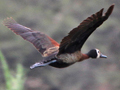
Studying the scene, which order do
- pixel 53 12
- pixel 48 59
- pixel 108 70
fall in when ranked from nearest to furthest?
1. pixel 48 59
2. pixel 108 70
3. pixel 53 12

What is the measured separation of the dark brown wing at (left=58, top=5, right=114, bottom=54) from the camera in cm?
354

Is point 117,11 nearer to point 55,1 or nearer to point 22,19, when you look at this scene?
point 55,1

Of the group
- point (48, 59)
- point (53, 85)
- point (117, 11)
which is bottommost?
point (48, 59)

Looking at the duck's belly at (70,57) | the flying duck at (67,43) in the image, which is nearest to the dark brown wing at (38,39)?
the flying duck at (67,43)

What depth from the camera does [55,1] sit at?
11156mm

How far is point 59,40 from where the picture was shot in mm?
9477

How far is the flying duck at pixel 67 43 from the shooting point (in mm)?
3619

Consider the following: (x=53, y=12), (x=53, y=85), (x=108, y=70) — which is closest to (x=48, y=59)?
(x=53, y=85)

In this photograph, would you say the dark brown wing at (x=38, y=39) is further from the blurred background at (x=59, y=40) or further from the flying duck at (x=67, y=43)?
the blurred background at (x=59, y=40)

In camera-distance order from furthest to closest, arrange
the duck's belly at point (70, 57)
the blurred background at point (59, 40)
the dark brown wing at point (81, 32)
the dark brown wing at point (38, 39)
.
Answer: the blurred background at point (59, 40)
the dark brown wing at point (38, 39)
the duck's belly at point (70, 57)
the dark brown wing at point (81, 32)

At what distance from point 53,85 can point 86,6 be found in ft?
10.3

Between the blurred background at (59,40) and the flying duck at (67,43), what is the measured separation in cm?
404

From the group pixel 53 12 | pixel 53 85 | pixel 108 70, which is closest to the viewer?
pixel 53 85

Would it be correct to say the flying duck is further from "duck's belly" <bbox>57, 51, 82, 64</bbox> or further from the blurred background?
the blurred background
